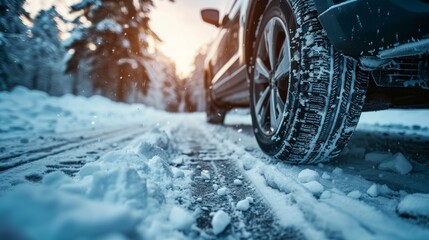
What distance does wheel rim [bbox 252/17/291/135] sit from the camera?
1.56 metres

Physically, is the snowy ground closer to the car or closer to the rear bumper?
the car

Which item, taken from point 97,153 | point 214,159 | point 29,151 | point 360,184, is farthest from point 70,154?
point 360,184

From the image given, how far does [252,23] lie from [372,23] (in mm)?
1182

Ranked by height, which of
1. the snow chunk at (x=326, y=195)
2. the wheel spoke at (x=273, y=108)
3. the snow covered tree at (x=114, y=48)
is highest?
the snow covered tree at (x=114, y=48)

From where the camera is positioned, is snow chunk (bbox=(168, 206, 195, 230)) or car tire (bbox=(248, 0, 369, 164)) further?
car tire (bbox=(248, 0, 369, 164))

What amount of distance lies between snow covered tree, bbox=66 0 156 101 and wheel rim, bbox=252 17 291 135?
10.6 meters

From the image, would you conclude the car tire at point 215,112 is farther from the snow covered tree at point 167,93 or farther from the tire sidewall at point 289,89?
the snow covered tree at point 167,93

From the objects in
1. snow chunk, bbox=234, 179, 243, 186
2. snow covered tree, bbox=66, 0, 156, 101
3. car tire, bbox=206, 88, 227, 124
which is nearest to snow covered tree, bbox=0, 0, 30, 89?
snow chunk, bbox=234, 179, 243, 186

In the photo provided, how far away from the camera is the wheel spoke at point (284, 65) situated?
4.93ft

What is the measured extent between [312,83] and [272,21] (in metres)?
0.66

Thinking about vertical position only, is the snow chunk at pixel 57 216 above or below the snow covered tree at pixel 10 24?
below

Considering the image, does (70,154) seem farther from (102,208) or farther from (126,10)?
(126,10)

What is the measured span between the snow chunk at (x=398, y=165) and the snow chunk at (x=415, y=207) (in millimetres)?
581

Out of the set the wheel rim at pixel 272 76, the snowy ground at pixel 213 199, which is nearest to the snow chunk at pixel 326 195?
the snowy ground at pixel 213 199
